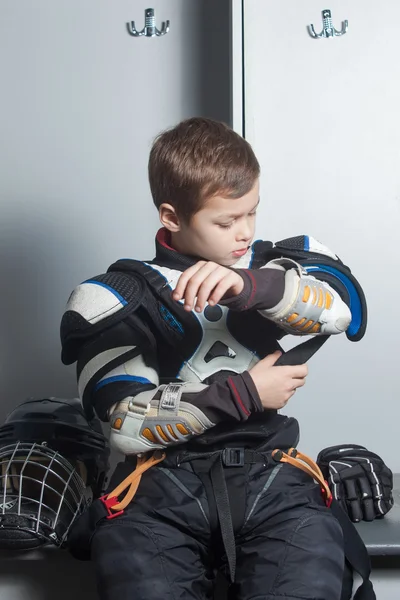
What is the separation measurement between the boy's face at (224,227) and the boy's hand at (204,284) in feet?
0.38

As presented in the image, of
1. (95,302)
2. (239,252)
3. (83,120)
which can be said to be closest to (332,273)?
(239,252)

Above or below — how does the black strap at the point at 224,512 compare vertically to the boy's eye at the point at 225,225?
below

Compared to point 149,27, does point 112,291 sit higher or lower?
lower

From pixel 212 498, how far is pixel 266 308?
281mm

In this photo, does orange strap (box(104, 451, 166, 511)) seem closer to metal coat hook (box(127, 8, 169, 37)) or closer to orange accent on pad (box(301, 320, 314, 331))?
orange accent on pad (box(301, 320, 314, 331))

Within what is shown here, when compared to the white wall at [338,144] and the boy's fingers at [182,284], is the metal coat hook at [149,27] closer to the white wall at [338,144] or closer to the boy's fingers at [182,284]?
the white wall at [338,144]

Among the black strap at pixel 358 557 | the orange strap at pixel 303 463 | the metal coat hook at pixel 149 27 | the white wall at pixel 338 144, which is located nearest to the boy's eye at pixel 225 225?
the orange strap at pixel 303 463

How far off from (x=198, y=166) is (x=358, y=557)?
0.62 meters

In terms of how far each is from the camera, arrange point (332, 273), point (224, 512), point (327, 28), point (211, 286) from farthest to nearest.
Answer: point (327, 28)
point (332, 273)
point (224, 512)
point (211, 286)

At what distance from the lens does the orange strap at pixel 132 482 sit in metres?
1.20

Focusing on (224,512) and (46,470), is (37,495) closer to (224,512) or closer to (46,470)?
(46,470)

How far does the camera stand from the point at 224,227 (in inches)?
47.1

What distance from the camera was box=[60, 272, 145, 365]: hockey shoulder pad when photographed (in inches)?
46.8

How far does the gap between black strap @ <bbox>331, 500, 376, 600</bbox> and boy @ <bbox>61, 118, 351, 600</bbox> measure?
1.9 inches
